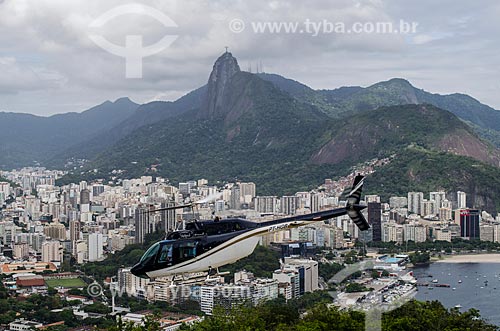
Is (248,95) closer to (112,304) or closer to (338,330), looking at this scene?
(112,304)

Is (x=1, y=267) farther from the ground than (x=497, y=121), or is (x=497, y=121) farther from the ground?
(x=497, y=121)

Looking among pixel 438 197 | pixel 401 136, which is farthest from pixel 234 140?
pixel 438 197

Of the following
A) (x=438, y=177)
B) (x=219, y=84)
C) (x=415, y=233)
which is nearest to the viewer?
(x=415, y=233)

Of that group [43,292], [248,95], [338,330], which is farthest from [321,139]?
[338,330]

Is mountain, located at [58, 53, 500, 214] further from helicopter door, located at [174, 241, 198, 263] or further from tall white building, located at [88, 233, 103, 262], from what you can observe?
helicopter door, located at [174, 241, 198, 263]

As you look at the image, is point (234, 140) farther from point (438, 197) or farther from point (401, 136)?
point (438, 197)

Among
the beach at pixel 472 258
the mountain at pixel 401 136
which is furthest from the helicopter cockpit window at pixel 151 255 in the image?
the mountain at pixel 401 136

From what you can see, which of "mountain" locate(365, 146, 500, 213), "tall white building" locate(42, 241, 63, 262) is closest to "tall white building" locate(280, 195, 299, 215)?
"mountain" locate(365, 146, 500, 213)
